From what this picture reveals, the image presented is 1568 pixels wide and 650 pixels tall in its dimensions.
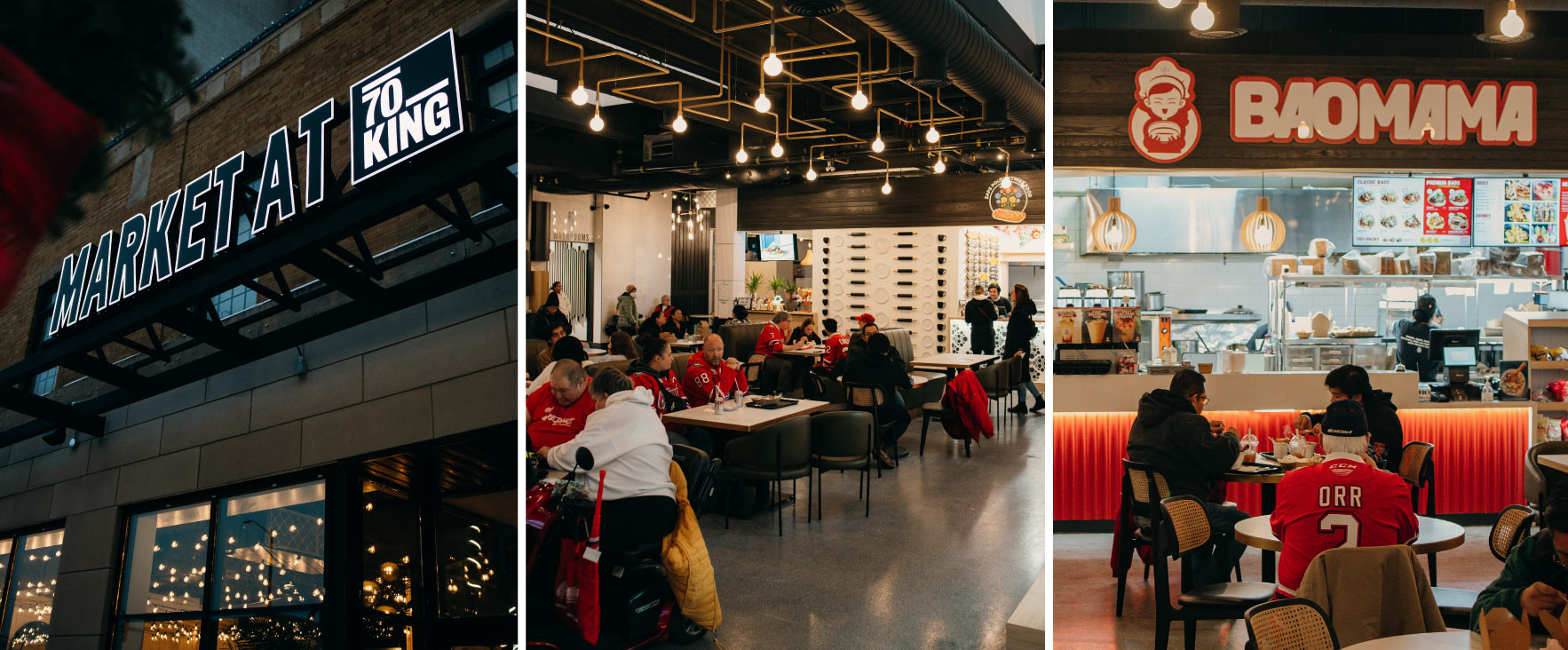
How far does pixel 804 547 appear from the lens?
540 centimetres

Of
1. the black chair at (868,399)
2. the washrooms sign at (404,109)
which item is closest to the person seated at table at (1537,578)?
the washrooms sign at (404,109)

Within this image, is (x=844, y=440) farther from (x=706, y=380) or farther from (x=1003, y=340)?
(x=1003, y=340)

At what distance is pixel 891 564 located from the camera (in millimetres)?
5055

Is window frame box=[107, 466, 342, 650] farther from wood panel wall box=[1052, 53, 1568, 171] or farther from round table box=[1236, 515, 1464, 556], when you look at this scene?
wood panel wall box=[1052, 53, 1568, 171]

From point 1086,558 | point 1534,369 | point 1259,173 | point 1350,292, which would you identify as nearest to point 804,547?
point 1086,558

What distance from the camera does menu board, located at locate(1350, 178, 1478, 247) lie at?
7.13m

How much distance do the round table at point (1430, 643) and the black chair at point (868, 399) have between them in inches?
201

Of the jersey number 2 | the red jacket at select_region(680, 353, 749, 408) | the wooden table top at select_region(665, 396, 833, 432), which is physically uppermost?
the red jacket at select_region(680, 353, 749, 408)

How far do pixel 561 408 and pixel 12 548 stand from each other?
283 centimetres

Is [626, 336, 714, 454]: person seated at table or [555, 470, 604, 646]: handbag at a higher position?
[626, 336, 714, 454]: person seated at table

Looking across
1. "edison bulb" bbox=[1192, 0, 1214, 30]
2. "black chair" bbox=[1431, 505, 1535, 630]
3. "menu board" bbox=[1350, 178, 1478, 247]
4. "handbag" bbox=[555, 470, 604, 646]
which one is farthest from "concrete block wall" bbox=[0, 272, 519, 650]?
"menu board" bbox=[1350, 178, 1478, 247]

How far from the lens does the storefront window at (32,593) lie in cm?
158

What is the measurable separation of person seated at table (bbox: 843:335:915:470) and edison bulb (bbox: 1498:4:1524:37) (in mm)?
4567

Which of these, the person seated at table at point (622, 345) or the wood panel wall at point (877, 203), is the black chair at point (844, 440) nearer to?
the person seated at table at point (622, 345)
